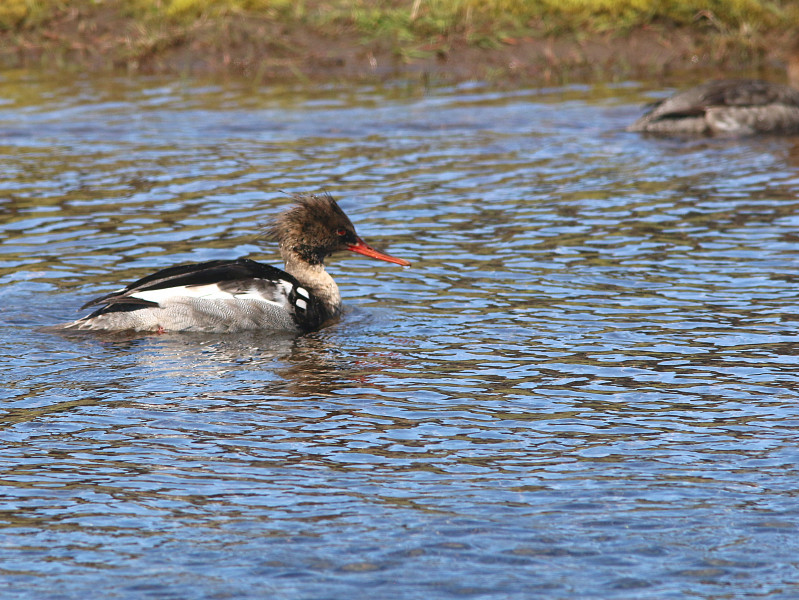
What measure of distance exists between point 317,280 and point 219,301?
1.02m

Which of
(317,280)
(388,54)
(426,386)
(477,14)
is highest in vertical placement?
(477,14)

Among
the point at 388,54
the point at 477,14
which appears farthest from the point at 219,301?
the point at 477,14

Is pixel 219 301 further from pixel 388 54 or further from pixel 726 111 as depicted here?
pixel 388 54

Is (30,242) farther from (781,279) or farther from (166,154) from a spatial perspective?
(781,279)

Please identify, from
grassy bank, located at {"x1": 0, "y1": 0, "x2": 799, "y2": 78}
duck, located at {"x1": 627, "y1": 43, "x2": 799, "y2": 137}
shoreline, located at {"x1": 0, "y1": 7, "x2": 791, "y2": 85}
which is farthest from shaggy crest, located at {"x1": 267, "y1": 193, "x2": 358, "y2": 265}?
grassy bank, located at {"x1": 0, "y1": 0, "x2": 799, "y2": 78}

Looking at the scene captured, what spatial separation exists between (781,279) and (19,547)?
6658 mm

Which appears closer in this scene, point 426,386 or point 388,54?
point 426,386

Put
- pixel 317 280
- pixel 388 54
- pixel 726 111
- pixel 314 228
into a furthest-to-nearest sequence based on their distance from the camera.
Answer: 1. pixel 388 54
2. pixel 726 111
3. pixel 314 228
4. pixel 317 280

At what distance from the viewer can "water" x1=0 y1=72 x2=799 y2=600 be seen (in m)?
5.44

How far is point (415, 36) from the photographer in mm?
20266

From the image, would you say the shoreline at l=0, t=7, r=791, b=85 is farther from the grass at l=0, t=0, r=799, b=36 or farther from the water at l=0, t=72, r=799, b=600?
the water at l=0, t=72, r=799, b=600

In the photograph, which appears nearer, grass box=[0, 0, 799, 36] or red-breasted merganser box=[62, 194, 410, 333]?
red-breasted merganser box=[62, 194, 410, 333]

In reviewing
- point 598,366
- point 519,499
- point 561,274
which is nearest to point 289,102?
point 561,274

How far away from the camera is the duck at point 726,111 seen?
16.4 metres
